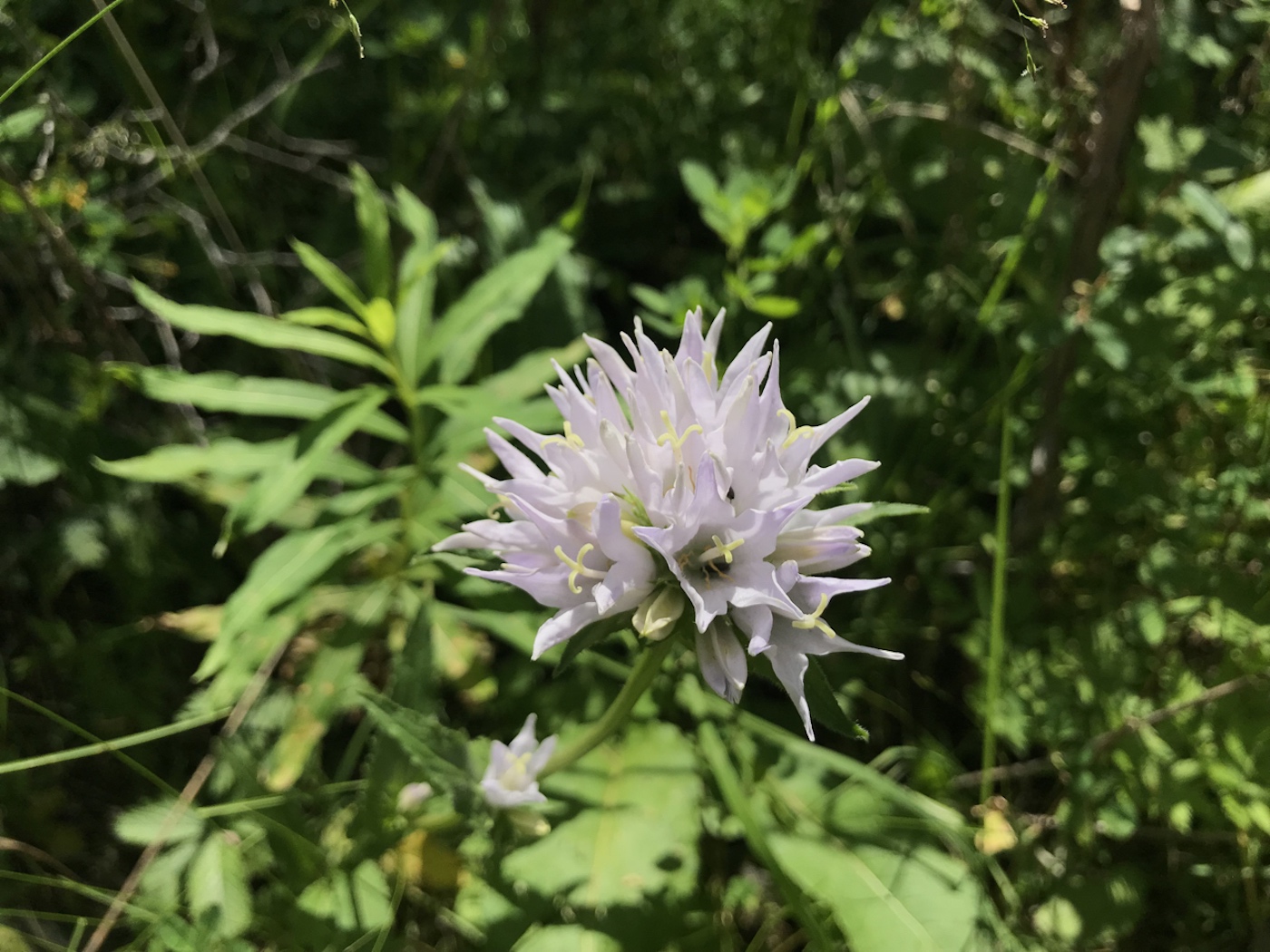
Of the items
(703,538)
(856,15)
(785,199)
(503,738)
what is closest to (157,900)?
(503,738)

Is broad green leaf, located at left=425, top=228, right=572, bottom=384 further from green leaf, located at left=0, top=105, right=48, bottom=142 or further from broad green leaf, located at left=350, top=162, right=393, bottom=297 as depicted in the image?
green leaf, located at left=0, top=105, right=48, bottom=142

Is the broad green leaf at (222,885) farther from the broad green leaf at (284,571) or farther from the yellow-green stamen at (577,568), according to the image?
the yellow-green stamen at (577,568)

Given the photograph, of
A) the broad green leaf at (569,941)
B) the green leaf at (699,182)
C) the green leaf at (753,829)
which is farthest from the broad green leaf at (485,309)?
the broad green leaf at (569,941)

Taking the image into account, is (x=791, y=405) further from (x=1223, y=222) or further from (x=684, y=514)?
(x=684, y=514)

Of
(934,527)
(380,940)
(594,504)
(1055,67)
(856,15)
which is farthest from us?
(856,15)

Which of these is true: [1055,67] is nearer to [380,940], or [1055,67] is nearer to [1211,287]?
[1211,287]

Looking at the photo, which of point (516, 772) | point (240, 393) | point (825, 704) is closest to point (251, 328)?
point (240, 393)
